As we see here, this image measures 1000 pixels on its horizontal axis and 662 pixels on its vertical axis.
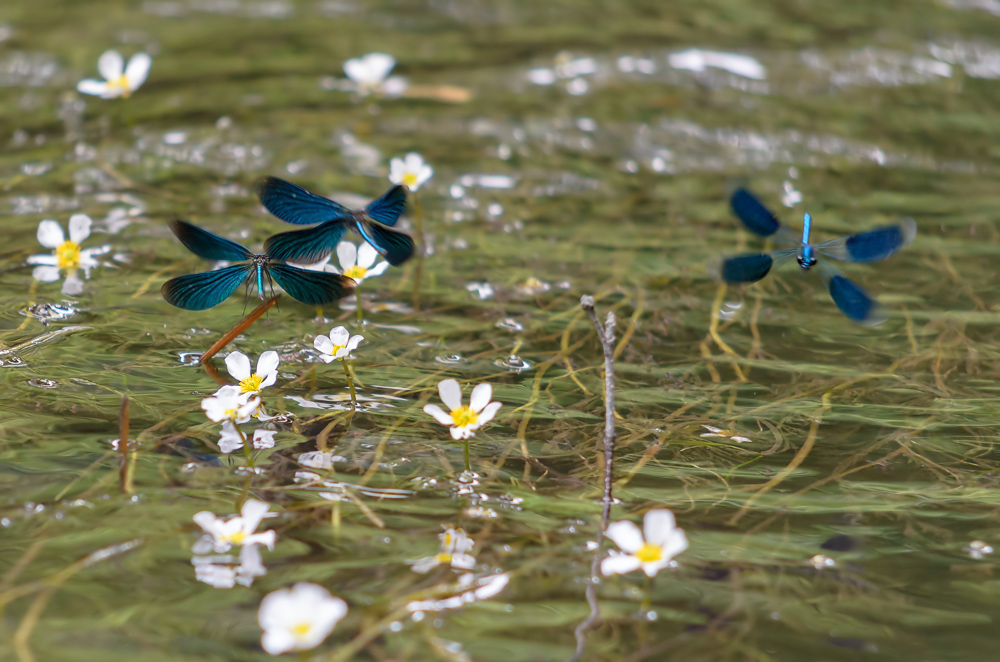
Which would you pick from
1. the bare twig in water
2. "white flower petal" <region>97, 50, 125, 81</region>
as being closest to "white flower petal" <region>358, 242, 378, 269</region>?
the bare twig in water

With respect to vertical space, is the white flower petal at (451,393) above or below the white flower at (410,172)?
below

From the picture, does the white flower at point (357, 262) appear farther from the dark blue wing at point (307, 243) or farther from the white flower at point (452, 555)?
the white flower at point (452, 555)

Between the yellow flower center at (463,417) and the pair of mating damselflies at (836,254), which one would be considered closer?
the yellow flower center at (463,417)

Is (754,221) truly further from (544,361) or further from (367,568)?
(367,568)

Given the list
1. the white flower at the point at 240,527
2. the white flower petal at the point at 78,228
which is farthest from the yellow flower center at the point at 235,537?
the white flower petal at the point at 78,228

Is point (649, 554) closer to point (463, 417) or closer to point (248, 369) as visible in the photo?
point (463, 417)

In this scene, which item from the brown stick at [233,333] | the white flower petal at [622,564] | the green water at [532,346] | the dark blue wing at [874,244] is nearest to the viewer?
the white flower petal at [622,564]

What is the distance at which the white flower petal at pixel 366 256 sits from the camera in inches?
81.0

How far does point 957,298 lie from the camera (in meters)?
2.48

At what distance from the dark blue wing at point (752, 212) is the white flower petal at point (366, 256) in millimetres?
872

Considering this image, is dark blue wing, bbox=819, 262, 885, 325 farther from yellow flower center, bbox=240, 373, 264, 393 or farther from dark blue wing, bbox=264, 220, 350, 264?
yellow flower center, bbox=240, 373, 264, 393

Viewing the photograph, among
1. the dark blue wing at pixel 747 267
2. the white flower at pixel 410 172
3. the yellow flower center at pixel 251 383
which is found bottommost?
the yellow flower center at pixel 251 383

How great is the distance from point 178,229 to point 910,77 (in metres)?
3.41

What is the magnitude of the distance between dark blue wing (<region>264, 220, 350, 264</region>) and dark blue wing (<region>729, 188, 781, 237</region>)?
3.05ft
